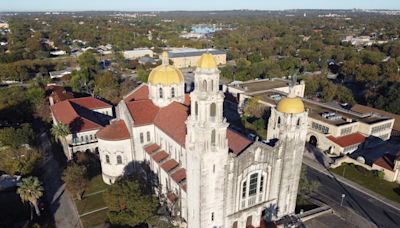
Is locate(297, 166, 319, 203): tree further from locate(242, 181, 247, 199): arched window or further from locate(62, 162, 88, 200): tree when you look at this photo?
locate(62, 162, 88, 200): tree

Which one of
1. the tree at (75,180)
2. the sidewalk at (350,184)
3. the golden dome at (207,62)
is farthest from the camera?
the sidewalk at (350,184)

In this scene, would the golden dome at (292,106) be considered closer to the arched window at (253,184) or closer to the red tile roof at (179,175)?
the arched window at (253,184)

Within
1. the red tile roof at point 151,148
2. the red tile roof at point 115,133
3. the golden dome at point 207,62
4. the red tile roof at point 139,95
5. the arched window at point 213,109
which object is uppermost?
the golden dome at point 207,62

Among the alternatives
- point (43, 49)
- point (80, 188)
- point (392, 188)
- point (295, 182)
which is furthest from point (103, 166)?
point (43, 49)

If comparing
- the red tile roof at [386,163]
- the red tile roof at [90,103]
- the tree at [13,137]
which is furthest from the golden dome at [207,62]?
the red tile roof at [90,103]

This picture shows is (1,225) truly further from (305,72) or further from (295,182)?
(305,72)

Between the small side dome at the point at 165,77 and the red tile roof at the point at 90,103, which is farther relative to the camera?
the red tile roof at the point at 90,103

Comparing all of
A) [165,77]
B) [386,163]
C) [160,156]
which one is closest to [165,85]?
[165,77]
